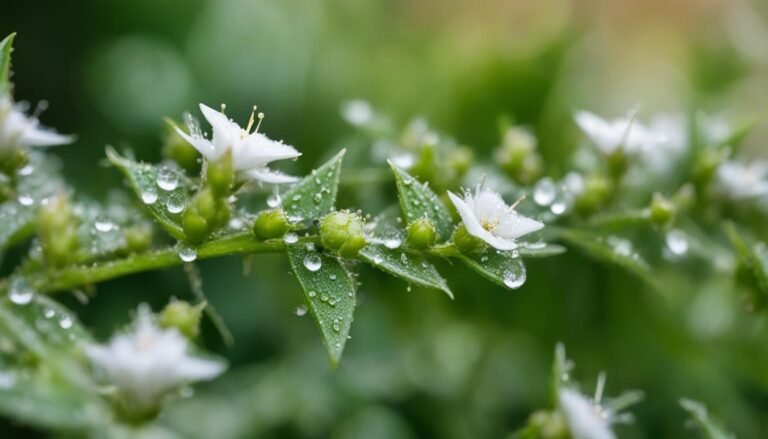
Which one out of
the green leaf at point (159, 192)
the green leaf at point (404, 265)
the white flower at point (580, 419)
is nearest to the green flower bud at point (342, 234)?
the green leaf at point (404, 265)

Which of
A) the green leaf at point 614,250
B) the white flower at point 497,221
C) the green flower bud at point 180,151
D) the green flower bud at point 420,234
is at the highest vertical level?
the white flower at point 497,221

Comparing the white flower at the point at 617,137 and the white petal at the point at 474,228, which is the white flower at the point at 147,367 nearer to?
the white petal at the point at 474,228

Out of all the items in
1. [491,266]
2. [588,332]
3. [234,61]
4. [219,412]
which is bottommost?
[219,412]

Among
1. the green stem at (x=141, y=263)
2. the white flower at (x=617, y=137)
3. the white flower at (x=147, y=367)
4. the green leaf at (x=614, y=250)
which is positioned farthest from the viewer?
the white flower at (x=617, y=137)

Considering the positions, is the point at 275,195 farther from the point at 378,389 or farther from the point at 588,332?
the point at 588,332

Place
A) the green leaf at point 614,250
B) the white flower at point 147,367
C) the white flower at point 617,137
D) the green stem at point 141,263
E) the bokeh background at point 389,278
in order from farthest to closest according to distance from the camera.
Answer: the bokeh background at point 389,278 → the white flower at point 617,137 → the green leaf at point 614,250 → the green stem at point 141,263 → the white flower at point 147,367

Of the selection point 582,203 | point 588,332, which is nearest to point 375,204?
point 582,203

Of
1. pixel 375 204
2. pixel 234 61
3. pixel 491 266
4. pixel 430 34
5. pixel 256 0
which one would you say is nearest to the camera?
pixel 491 266

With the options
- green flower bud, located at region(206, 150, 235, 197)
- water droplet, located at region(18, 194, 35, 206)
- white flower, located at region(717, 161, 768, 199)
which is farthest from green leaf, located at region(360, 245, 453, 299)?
white flower, located at region(717, 161, 768, 199)
